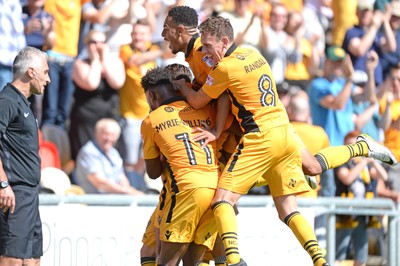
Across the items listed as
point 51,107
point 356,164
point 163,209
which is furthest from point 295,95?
point 163,209

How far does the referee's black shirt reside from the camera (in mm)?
8523

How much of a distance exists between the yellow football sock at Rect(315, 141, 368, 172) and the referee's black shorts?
7.85 ft

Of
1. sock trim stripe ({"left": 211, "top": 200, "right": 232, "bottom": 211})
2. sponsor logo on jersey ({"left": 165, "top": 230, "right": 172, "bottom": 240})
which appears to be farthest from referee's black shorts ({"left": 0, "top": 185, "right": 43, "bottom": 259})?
sock trim stripe ({"left": 211, "top": 200, "right": 232, "bottom": 211})

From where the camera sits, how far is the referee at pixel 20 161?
28.0 feet

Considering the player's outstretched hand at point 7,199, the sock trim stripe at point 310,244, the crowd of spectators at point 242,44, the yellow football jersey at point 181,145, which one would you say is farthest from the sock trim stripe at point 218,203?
the crowd of spectators at point 242,44

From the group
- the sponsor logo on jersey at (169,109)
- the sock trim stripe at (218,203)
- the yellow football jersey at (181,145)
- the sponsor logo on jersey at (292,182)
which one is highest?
the sponsor logo on jersey at (169,109)

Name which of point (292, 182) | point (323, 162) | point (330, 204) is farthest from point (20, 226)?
point (330, 204)

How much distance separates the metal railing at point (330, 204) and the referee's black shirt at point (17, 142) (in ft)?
5.89

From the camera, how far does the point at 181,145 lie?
28.3ft

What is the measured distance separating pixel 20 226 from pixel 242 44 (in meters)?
6.22

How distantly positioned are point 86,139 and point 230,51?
14.8ft

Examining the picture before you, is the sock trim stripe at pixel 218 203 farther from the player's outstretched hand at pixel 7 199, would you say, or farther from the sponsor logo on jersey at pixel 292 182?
the player's outstretched hand at pixel 7 199

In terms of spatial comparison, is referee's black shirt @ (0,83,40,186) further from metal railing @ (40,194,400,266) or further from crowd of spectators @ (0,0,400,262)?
crowd of spectators @ (0,0,400,262)

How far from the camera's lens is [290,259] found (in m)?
11.4
